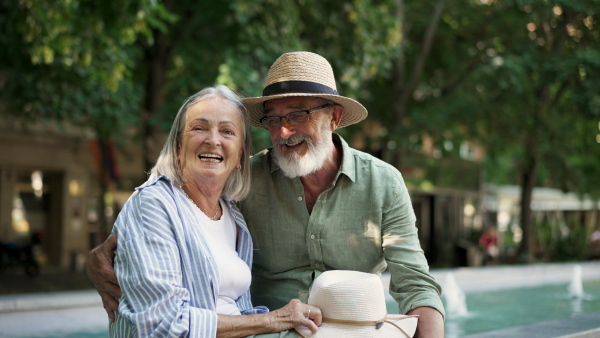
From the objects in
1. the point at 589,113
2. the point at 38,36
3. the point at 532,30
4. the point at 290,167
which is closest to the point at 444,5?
the point at 532,30

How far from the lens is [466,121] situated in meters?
17.6

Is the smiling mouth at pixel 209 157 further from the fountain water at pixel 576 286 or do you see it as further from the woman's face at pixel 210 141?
the fountain water at pixel 576 286

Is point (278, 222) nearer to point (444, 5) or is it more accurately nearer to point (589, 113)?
point (589, 113)

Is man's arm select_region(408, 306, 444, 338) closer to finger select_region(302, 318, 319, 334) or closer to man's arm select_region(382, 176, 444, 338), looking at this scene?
man's arm select_region(382, 176, 444, 338)

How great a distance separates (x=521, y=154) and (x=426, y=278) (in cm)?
1800

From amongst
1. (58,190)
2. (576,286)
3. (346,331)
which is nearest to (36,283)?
(58,190)

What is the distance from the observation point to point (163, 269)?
257 centimetres

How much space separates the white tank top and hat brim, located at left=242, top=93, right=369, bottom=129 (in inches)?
24.6

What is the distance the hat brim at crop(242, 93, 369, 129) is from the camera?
132 inches

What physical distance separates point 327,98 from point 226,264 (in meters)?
1.02

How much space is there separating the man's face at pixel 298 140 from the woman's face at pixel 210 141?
1.13 feet

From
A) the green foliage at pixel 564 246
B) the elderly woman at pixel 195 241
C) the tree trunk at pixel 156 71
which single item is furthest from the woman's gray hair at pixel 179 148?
the green foliage at pixel 564 246

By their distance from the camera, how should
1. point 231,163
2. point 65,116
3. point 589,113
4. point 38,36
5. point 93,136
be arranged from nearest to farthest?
point 231,163 < point 38,36 < point 65,116 < point 589,113 < point 93,136

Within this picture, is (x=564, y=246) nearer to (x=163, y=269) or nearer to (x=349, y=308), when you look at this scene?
(x=349, y=308)
